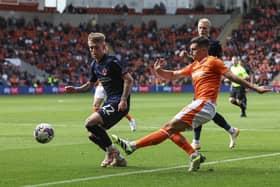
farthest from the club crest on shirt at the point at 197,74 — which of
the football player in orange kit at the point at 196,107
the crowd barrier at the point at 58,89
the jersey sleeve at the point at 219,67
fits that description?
the crowd barrier at the point at 58,89

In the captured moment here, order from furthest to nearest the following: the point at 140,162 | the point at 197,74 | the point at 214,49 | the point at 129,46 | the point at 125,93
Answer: the point at 129,46 → the point at 214,49 → the point at 140,162 → the point at 125,93 → the point at 197,74

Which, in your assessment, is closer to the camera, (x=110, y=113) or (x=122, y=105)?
(x=122, y=105)

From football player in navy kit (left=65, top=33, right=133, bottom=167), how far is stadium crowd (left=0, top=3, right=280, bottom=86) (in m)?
44.8

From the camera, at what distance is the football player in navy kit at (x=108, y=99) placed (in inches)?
476

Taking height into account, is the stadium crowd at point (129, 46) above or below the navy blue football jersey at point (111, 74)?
below

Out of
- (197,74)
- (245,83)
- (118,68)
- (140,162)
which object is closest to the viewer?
(245,83)

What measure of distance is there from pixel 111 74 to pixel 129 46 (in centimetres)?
5690

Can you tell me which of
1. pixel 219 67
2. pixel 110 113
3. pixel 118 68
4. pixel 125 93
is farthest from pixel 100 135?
pixel 219 67

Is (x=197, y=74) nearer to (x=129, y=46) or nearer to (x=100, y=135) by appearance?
(x=100, y=135)

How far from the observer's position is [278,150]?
14875 mm

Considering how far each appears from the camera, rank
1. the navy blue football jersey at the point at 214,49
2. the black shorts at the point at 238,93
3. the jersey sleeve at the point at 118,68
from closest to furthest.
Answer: the jersey sleeve at the point at 118,68 < the navy blue football jersey at the point at 214,49 < the black shorts at the point at 238,93

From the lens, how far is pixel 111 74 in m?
12.3

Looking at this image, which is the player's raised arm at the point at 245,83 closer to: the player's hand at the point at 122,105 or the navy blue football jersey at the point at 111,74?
the player's hand at the point at 122,105

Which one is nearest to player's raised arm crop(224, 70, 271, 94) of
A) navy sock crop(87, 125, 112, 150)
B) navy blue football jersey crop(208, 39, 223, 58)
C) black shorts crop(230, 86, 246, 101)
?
navy sock crop(87, 125, 112, 150)
